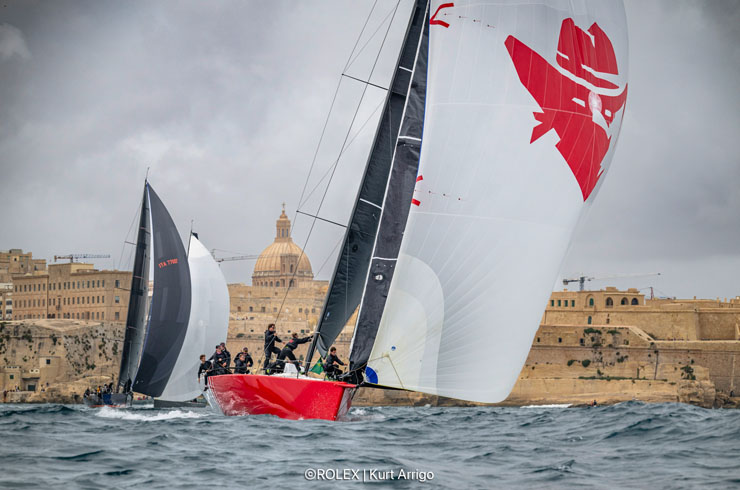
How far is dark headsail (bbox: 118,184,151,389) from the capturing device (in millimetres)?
30031

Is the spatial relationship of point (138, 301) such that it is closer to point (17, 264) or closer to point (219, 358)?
point (219, 358)

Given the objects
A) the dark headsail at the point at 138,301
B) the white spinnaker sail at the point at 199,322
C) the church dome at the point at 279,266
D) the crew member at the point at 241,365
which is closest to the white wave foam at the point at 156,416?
the crew member at the point at 241,365

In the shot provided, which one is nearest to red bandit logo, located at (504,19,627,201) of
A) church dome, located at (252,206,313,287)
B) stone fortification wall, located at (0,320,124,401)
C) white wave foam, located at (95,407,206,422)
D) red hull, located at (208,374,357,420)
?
red hull, located at (208,374,357,420)

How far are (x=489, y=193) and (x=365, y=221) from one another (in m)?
4.39

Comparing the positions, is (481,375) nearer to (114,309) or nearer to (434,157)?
(434,157)

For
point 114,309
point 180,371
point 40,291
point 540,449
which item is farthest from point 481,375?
point 40,291

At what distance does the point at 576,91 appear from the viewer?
1340 cm

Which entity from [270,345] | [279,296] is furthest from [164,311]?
[279,296]

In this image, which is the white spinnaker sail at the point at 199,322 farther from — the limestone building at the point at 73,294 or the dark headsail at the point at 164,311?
the limestone building at the point at 73,294

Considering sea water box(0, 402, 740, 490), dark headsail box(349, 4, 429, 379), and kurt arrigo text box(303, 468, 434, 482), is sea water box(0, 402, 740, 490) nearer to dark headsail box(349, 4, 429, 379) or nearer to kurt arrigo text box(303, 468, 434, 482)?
kurt arrigo text box(303, 468, 434, 482)

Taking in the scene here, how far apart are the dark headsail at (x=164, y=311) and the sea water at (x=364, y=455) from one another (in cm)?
1018

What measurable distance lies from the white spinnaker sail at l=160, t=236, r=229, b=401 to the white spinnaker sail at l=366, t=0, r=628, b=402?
15784 mm

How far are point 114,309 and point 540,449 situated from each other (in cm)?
7819

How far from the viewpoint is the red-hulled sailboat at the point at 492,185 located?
511 inches
